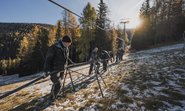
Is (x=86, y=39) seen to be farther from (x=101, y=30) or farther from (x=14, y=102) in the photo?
(x=14, y=102)

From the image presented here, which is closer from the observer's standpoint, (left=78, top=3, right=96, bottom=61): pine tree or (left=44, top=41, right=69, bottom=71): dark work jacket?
(left=44, top=41, right=69, bottom=71): dark work jacket

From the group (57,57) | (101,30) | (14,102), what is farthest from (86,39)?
(57,57)

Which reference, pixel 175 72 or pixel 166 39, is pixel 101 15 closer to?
pixel 166 39

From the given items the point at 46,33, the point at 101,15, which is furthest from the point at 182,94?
the point at 46,33

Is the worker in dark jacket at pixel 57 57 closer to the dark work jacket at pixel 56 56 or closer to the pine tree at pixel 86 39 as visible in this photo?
the dark work jacket at pixel 56 56

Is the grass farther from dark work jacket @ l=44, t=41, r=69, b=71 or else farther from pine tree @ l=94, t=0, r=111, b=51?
pine tree @ l=94, t=0, r=111, b=51

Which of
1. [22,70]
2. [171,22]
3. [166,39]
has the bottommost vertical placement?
[22,70]

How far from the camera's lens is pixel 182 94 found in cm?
959

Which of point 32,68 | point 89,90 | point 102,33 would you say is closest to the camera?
point 89,90

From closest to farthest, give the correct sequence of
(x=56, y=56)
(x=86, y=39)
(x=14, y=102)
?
(x=56, y=56) → (x=14, y=102) → (x=86, y=39)

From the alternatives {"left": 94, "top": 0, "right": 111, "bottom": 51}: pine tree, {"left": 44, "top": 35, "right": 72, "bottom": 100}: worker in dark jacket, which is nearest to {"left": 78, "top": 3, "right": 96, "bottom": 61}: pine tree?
{"left": 94, "top": 0, "right": 111, "bottom": 51}: pine tree

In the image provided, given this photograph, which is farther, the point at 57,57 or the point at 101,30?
the point at 101,30

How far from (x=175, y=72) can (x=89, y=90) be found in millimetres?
7081

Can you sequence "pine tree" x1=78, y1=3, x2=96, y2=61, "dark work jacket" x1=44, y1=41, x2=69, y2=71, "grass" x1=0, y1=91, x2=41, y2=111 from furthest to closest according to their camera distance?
"pine tree" x1=78, y1=3, x2=96, y2=61
"grass" x1=0, y1=91, x2=41, y2=111
"dark work jacket" x1=44, y1=41, x2=69, y2=71
